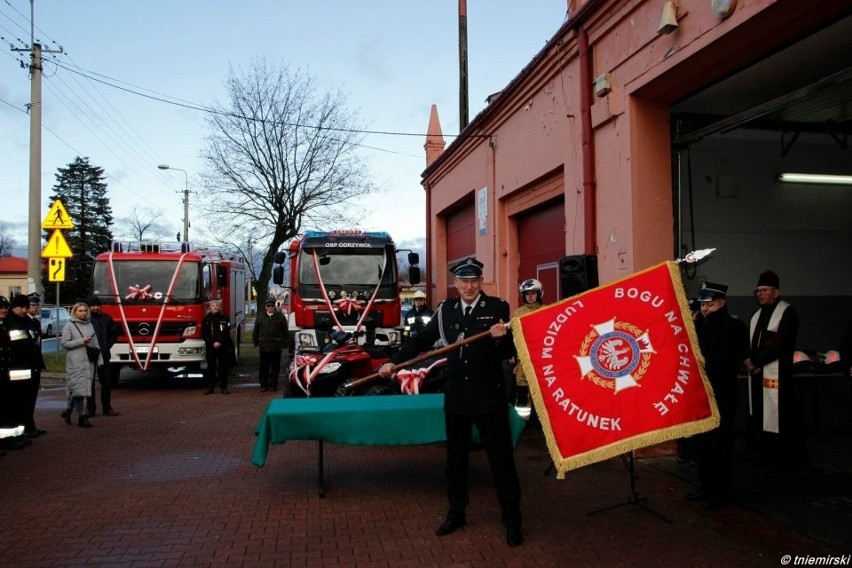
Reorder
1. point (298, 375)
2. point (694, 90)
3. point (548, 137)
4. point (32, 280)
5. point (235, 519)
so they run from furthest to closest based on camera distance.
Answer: point (32, 280), point (548, 137), point (298, 375), point (694, 90), point (235, 519)

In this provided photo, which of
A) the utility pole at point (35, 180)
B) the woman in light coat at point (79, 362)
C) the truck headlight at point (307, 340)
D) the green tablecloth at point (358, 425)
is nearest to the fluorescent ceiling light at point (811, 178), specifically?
the green tablecloth at point (358, 425)

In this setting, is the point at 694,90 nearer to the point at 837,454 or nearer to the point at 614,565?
the point at 837,454

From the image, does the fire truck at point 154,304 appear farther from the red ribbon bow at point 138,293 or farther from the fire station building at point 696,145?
the fire station building at point 696,145

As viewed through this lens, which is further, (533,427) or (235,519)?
(533,427)

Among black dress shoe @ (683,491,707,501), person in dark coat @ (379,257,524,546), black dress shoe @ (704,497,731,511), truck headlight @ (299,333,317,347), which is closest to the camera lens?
person in dark coat @ (379,257,524,546)

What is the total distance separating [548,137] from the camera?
33.1 feet

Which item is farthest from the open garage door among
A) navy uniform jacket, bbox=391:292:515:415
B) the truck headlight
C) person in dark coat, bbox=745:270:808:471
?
the truck headlight

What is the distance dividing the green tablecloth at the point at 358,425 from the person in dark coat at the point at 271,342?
744cm

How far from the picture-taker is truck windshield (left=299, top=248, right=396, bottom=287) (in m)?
13.9

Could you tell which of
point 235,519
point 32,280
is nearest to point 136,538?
point 235,519

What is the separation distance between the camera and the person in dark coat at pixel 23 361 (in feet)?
27.3

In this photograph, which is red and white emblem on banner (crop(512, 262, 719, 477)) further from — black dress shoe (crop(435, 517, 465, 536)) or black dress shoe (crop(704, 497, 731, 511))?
black dress shoe (crop(704, 497, 731, 511))

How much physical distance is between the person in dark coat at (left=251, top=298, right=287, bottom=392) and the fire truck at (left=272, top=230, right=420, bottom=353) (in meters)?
0.38

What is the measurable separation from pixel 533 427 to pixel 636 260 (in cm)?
294
